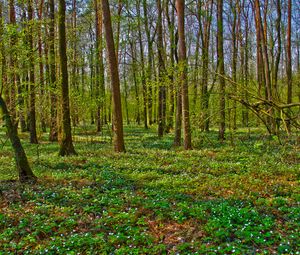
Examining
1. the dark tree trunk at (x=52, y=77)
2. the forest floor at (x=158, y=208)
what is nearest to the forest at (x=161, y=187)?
the forest floor at (x=158, y=208)

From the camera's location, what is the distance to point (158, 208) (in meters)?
6.77

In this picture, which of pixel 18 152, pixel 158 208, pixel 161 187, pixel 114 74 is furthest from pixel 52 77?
pixel 158 208

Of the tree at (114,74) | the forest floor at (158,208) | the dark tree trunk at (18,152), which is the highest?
the tree at (114,74)

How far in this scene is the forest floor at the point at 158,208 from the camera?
5.22 meters

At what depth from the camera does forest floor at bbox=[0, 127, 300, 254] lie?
5219 mm

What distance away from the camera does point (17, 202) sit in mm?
7598

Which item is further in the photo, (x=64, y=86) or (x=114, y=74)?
(x=114, y=74)

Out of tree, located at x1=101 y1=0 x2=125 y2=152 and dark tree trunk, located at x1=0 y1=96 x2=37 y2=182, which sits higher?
tree, located at x1=101 y1=0 x2=125 y2=152

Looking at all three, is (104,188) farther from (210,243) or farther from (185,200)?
(210,243)

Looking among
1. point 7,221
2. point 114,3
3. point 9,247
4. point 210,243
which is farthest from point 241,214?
point 114,3

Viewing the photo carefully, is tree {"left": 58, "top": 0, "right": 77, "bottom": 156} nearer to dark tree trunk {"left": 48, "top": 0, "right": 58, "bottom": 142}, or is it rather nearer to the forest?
the forest

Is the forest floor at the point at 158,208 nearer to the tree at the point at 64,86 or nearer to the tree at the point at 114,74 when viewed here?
the tree at the point at 64,86

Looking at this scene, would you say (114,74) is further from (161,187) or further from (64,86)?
(161,187)

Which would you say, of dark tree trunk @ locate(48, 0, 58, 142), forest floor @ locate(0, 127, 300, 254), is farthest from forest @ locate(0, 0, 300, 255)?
dark tree trunk @ locate(48, 0, 58, 142)
